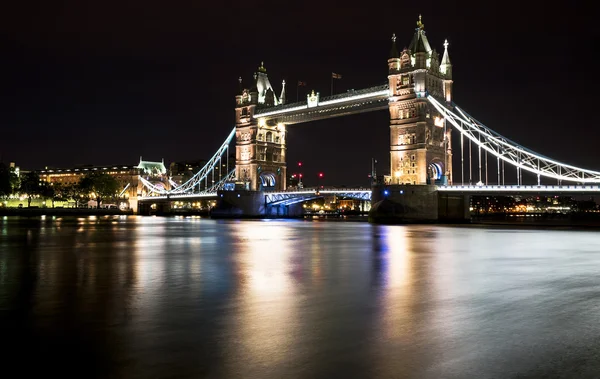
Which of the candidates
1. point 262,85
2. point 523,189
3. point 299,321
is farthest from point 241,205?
point 299,321

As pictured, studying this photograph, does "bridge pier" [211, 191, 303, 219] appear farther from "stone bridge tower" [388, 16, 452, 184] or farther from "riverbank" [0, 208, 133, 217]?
"riverbank" [0, 208, 133, 217]

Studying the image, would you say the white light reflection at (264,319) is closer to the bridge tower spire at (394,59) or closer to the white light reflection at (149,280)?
the white light reflection at (149,280)

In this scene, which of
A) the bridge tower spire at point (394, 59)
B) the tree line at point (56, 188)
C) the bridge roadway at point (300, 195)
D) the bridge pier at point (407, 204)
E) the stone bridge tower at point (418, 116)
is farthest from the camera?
the tree line at point (56, 188)

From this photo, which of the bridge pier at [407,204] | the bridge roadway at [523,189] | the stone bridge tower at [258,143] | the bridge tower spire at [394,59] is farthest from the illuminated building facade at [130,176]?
the bridge roadway at [523,189]

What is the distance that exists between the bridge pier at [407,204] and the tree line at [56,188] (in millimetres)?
63271

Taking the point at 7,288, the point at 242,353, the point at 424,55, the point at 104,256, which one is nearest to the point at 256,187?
the point at 424,55

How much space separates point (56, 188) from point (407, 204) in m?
92.4

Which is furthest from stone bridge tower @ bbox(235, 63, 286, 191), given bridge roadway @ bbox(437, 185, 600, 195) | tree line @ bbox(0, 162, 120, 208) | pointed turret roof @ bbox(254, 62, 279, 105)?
tree line @ bbox(0, 162, 120, 208)

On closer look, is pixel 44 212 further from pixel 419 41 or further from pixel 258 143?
pixel 419 41

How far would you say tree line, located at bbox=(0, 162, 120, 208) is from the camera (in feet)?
311

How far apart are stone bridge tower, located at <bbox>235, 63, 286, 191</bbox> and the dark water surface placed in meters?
67.2

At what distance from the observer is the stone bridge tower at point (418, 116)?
57.6 metres

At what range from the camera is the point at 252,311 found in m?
8.38

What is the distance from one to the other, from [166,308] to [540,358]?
18.3 feet
